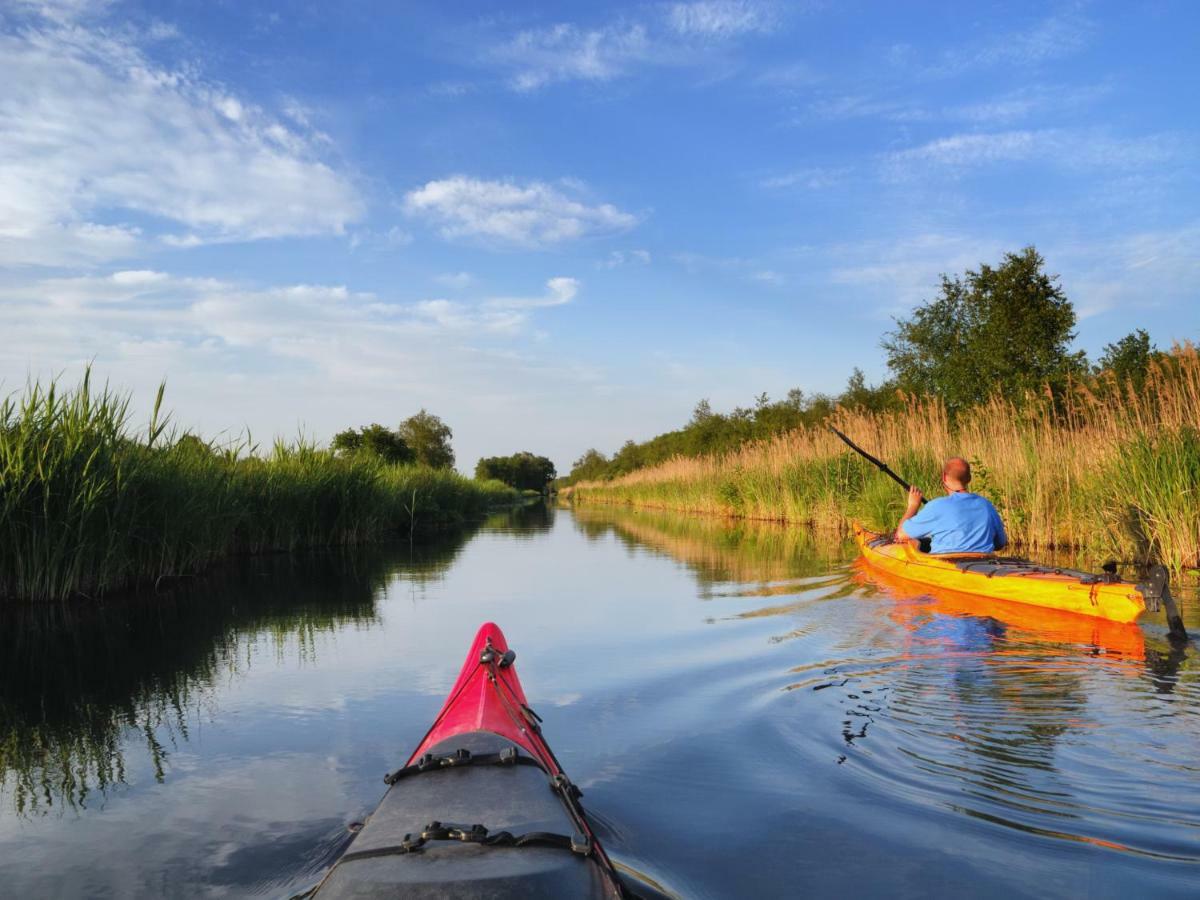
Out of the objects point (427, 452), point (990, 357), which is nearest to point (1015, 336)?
point (990, 357)

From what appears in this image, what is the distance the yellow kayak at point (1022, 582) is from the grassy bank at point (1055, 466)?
2.67 m

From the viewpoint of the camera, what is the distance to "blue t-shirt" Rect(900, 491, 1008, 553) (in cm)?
863

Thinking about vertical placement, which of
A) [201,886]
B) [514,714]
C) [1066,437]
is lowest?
[201,886]

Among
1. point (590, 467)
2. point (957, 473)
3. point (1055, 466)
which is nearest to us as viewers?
point (957, 473)

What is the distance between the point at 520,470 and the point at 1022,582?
94.1m

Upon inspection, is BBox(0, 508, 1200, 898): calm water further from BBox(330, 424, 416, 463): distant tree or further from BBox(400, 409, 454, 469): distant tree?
BBox(400, 409, 454, 469): distant tree

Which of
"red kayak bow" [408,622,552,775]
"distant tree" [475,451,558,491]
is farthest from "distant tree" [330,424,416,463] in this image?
"distant tree" [475,451,558,491]

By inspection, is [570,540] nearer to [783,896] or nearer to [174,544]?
[174,544]

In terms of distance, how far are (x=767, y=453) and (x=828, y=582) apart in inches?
566

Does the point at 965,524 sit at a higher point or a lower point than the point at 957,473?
lower

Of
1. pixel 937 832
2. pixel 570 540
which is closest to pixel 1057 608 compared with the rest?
pixel 937 832

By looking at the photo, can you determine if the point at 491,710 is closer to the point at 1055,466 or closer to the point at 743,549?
the point at 1055,466

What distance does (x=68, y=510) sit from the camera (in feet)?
27.6

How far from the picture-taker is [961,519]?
28.5 ft
